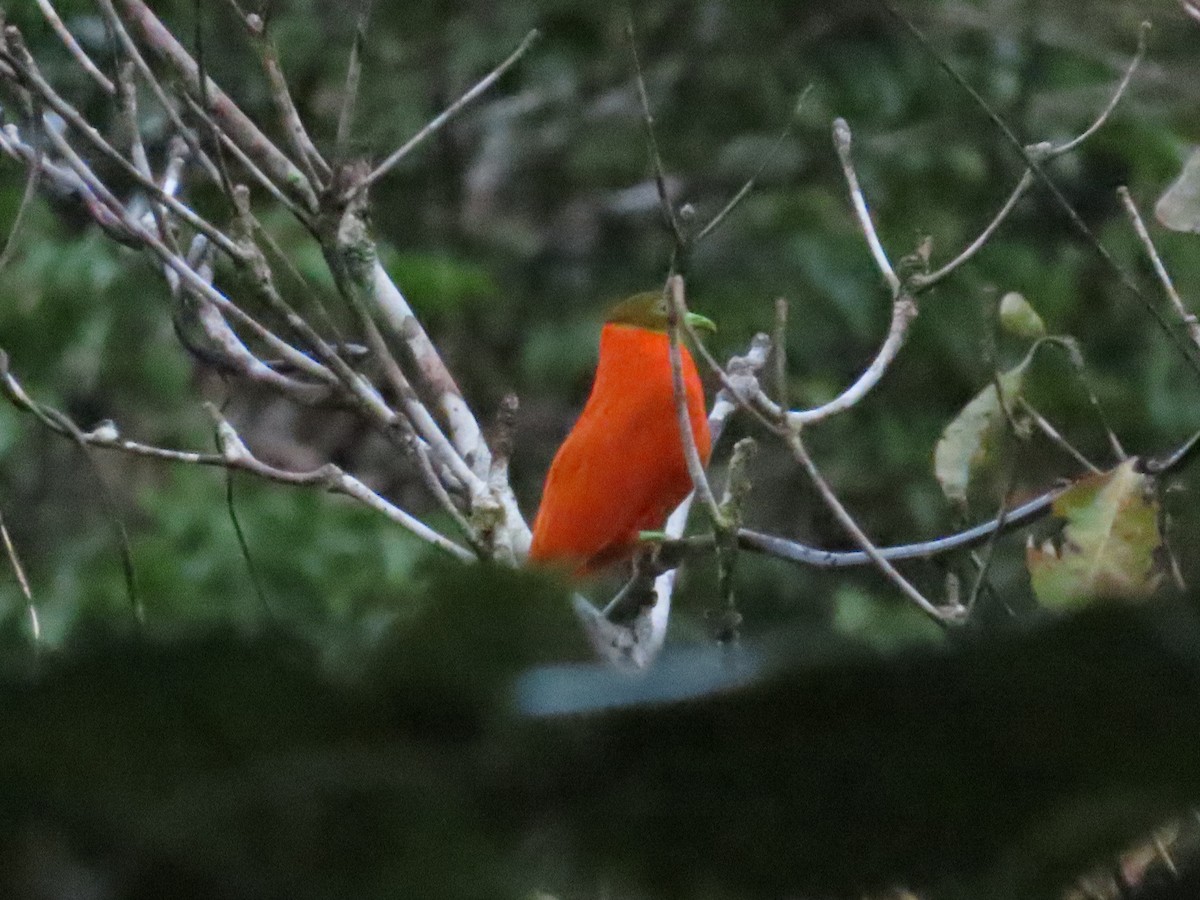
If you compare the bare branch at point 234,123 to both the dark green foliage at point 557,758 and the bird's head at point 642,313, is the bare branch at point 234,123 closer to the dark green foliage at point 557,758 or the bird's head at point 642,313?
the bird's head at point 642,313

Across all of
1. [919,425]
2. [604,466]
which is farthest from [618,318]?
[919,425]

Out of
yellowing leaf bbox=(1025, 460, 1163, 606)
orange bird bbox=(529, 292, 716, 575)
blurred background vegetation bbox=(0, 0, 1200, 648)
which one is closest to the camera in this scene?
yellowing leaf bbox=(1025, 460, 1163, 606)

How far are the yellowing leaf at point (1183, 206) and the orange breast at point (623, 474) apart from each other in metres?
0.69

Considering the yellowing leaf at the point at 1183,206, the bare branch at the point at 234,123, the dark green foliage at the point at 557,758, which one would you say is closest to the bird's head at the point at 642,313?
the bare branch at the point at 234,123

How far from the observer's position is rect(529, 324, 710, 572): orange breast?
7.63 ft

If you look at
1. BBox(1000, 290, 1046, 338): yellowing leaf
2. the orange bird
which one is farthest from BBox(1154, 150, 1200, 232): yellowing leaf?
the orange bird

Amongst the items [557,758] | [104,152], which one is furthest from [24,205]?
[557,758]

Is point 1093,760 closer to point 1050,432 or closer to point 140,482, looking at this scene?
point 1050,432

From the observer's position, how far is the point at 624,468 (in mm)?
2350

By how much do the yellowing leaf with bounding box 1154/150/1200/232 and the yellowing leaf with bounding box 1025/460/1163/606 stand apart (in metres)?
0.29

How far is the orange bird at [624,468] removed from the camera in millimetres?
2324

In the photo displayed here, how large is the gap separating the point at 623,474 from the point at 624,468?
0.01 metres

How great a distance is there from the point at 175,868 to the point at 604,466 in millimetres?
1926

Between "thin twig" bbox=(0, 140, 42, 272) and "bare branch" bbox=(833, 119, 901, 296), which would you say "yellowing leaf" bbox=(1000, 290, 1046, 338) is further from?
"thin twig" bbox=(0, 140, 42, 272)
